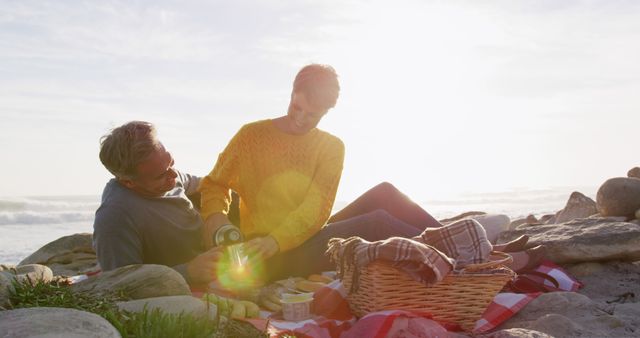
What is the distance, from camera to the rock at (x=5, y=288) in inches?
126

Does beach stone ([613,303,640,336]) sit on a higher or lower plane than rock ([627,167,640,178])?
lower

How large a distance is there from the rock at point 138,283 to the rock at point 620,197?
609 centimetres

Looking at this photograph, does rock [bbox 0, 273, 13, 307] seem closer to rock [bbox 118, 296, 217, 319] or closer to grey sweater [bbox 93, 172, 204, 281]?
rock [bbox 118, 296, 217, 319]

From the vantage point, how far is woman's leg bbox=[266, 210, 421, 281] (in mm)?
5336

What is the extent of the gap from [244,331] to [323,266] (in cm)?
228

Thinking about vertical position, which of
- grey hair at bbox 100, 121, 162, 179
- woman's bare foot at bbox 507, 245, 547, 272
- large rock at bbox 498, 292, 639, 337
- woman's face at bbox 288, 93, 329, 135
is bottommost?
large rock at bbox 498, 292, 639, 337

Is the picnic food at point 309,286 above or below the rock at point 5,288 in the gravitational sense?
below

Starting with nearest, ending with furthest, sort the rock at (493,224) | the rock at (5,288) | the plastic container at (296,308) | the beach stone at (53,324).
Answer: the beach stone at (53,324)
the rock at (5,288)
the plastic container at (296,308)
the rock at (493,224)

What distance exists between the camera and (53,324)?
99.9 inches

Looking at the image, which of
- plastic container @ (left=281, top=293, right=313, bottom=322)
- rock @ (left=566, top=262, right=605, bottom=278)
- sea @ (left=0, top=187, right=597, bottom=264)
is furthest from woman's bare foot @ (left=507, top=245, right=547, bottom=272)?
sea @ (left=0, top=187, right=597, bottom=264)

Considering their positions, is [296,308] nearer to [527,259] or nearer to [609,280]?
[527,259]

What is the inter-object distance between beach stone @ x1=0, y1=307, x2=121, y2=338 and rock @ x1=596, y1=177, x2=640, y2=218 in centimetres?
697

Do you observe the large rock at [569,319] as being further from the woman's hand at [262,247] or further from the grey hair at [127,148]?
the grey hair at [127,148]

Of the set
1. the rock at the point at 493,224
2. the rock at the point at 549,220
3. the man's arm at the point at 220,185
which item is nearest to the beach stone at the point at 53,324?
the man's arm at the point at 220,185
